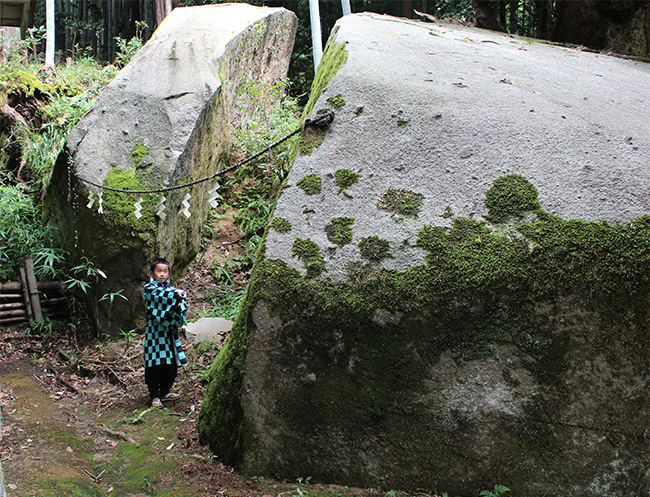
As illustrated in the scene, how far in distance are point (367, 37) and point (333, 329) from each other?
2747 mm

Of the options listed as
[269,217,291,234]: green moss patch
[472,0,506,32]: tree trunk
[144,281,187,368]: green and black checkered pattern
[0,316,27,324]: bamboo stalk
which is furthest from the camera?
[472,0,506,32]: tree trunk

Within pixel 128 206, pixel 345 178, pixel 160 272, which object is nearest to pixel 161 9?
pixel 128 206

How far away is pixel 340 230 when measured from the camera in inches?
115

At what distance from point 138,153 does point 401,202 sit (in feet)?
12.2

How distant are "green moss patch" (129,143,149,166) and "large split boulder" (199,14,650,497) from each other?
2951 mm

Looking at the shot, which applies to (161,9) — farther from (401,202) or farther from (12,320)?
(401,202)

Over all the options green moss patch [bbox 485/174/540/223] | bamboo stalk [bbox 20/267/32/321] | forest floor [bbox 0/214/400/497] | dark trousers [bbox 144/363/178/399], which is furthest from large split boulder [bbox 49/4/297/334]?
green moss patch [bbox 485/174/540/223]

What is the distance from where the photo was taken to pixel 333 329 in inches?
109

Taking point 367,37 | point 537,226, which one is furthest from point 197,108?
point 537,226

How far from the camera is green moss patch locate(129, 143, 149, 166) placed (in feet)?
18.1

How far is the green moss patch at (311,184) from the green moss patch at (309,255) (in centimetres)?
33

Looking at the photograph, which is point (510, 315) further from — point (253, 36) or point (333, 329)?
point (253, 36)

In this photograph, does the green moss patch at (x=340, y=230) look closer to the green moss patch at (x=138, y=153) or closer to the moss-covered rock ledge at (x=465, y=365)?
the moss-covered rock ledge at (x=465, y=365)

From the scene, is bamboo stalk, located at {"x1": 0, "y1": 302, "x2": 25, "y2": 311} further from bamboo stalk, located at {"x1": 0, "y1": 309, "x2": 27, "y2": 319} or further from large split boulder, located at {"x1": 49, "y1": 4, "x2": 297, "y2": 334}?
large split boulder, located at {"x1": 49, "y1": 4, "x2": 297, "y2": 334}
